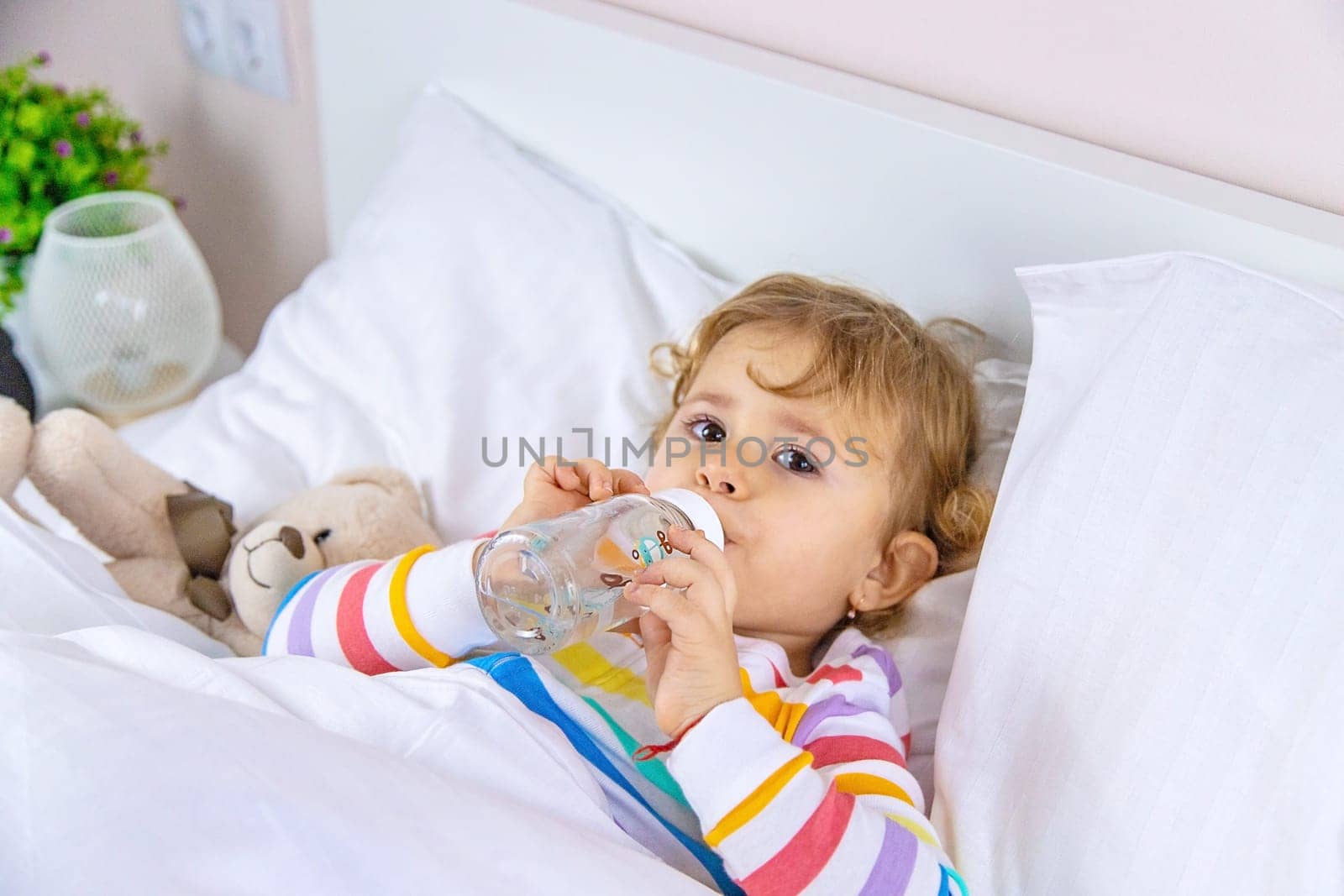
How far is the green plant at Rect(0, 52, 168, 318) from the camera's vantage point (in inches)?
53.6

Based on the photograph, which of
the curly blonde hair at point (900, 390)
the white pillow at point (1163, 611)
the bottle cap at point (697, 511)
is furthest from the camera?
the curly blonde hair at point (900, 390)

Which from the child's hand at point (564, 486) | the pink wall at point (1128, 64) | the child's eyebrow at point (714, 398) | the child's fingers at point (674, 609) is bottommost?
the child's hand at point (564, 486)

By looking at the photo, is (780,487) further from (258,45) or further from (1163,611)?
(258,45)

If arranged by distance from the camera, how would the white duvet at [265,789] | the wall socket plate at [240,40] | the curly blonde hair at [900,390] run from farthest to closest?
1. the wall socket plate at [240,40]
2. the curly blonde hair at [900,390]
3. the white duvet at [265,789]

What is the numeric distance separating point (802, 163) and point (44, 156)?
3.17 ft

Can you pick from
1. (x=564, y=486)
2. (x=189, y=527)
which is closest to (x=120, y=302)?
(x=189, y=527)

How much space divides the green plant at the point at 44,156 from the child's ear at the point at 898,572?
1.07 m

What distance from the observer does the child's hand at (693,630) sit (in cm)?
71

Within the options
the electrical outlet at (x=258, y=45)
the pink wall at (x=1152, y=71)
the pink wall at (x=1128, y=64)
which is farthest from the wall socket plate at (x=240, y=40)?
the pink wall at (x=1152, y=71)

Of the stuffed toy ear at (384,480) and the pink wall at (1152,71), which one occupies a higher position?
the pink wall at (1152,71)

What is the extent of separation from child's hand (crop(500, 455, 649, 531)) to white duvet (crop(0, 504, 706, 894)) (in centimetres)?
21

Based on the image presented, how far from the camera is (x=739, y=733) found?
70 cm

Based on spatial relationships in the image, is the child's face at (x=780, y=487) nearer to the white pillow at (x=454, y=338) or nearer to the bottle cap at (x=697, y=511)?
the bottle cap at (x=697, y=511)

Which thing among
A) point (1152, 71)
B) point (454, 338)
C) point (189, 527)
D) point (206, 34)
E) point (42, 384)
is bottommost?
point (42, 384)
